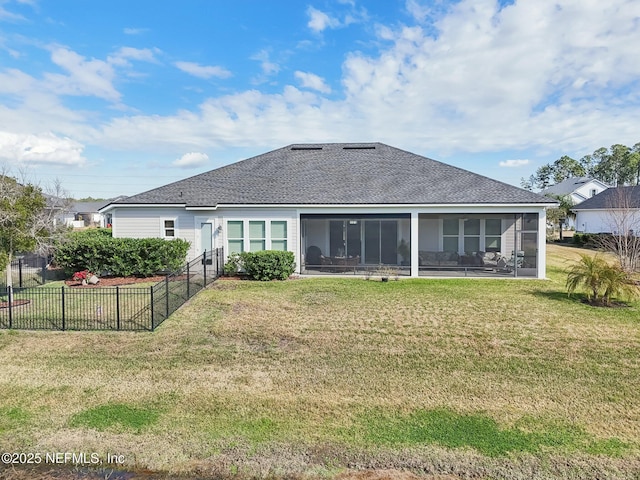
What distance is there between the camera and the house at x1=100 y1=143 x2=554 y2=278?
16375mm

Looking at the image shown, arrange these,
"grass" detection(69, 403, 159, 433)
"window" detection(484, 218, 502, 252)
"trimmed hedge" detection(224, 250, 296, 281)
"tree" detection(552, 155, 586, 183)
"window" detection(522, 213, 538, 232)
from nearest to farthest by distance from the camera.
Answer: "grass" detection(69, 403, 159, 433) → "trimmed hedge" detection(224, 250, 296, 281) → "window" detection(522, 213, 538, 232) → "window" detection(484, 218, 502, 252) → "tree" detection(552, 155, 586, 183)

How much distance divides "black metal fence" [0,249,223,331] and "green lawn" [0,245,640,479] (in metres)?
0.61

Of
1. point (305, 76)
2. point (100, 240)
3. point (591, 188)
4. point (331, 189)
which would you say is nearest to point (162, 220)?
point (100, 240)

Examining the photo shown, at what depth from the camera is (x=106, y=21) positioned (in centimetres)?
1591

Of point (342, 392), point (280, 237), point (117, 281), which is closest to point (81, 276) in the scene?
point (117, 281)

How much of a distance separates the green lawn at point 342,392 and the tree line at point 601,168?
281 feet

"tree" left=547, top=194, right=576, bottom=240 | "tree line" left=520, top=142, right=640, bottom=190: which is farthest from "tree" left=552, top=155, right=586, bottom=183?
"tree" left=547, top=194, right=576, bottom=240

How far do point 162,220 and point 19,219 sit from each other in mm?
6512

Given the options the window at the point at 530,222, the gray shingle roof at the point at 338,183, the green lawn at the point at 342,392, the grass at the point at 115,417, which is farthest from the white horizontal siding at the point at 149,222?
the window at the point at 530,222

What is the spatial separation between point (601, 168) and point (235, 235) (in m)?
91.1

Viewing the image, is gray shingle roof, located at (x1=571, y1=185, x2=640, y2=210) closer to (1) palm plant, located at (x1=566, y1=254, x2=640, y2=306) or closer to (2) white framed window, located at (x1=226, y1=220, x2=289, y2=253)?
(1) palm plant, located at (x1=566, y1=254, x2=640, y2=306)

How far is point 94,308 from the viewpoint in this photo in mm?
11336

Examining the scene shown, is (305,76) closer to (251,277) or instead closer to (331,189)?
(331,189)

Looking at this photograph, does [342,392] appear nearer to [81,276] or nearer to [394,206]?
[394,206]
